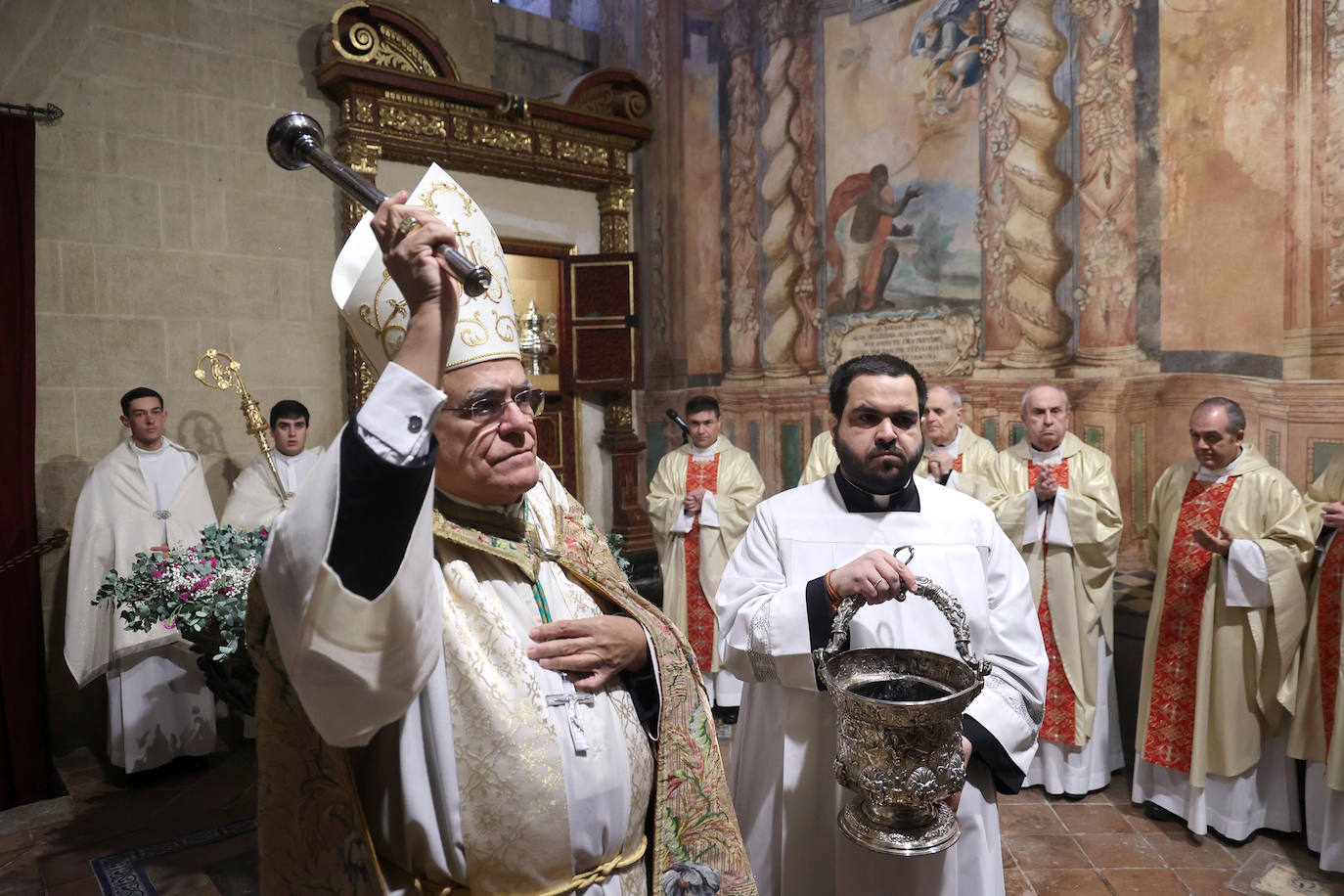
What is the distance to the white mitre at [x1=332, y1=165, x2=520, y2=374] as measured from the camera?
1513 mm

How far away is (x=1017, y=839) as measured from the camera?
4195 mm

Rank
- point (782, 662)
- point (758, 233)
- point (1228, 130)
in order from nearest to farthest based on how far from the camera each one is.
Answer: point (782, 662) < point (1228, 130) < point (758, 233)

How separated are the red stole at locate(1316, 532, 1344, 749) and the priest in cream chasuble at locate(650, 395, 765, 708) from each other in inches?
129

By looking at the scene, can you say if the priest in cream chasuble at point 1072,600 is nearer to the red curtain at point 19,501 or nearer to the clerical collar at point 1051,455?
the clerical collar at point 1051,455

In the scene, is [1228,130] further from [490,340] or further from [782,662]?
[490,340]

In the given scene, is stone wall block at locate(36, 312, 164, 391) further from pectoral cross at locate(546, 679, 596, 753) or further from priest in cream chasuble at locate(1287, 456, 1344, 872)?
priest in cream chasuble at locate(1287, 456, 1344, 872)

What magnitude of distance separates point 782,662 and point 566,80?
789 cm

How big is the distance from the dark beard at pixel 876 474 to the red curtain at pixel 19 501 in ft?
16.3

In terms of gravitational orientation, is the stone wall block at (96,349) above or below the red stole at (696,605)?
above

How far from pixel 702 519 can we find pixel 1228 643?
3.19 metres

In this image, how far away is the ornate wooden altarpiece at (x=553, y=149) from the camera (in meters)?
6.72

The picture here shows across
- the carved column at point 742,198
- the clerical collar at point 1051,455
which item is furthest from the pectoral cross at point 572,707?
the carved column at point 742,198

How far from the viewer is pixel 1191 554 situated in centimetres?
440

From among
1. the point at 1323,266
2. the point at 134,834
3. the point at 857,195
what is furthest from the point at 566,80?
the point at 134,834
